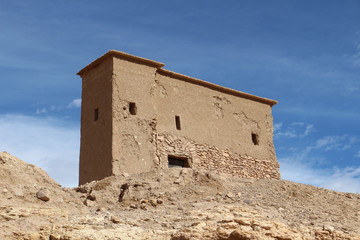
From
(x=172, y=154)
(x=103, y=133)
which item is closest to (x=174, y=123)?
(x=172, y=154)

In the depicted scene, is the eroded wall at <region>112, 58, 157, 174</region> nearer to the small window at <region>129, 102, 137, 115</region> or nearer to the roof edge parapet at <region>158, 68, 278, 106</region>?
the small window at <region>129, 102, 137, 115</region>

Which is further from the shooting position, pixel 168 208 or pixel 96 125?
pixel 96 125

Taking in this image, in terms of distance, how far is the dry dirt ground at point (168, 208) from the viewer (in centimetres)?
891

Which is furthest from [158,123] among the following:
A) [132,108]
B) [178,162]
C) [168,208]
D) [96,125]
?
[168,208]

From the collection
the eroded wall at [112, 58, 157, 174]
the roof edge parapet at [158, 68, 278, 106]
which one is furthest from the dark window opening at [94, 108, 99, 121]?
the roof edge parapet at [158, 68, 278, 106]

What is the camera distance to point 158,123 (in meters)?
17.0

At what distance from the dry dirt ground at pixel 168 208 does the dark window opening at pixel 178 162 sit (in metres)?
3.52

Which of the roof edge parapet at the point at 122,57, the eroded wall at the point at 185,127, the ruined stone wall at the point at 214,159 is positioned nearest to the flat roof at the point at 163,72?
the roof edge parapet at the point at 122,57

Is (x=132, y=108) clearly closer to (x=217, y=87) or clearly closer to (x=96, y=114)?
(x=96, y=114)

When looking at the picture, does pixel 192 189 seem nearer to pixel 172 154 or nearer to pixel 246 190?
pixel 246 190

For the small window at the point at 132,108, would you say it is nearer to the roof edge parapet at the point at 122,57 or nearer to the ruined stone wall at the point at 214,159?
the ruined stone wall at the point at 214,159

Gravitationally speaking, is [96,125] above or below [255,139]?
below

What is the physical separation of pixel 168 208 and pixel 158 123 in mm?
6406

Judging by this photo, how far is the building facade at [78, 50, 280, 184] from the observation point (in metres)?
16.0
